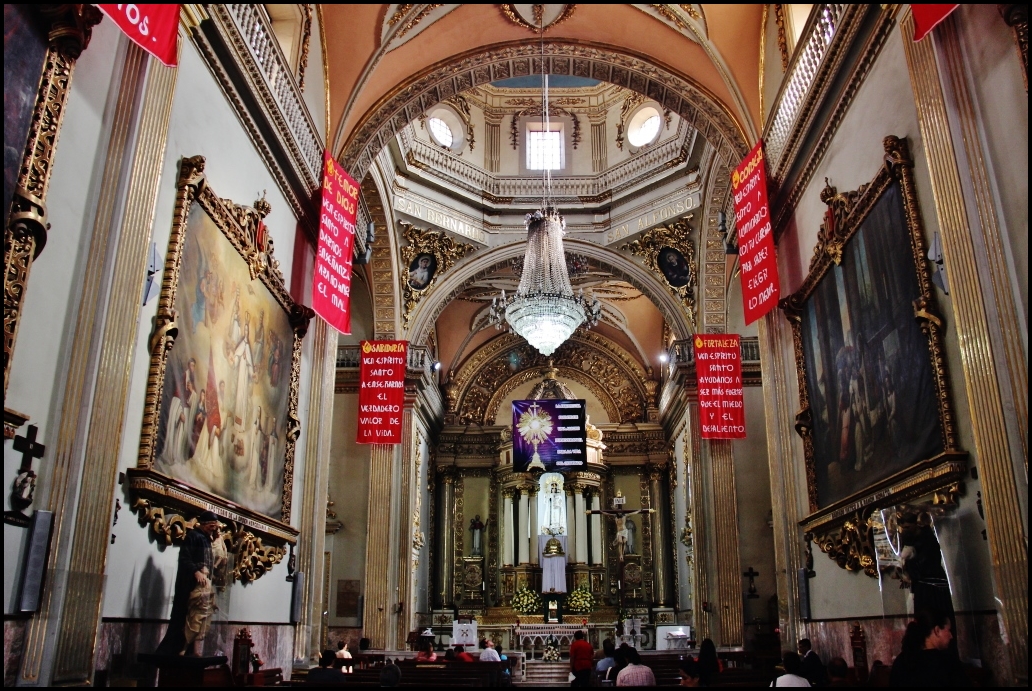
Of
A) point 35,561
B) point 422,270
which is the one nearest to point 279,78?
point 35,561

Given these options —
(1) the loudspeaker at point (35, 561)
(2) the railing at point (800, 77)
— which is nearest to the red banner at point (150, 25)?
(1) the loudspeaker at point (35, 561)

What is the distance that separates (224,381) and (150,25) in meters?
3.51

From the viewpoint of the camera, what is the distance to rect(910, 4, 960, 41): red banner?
5508 millimetres

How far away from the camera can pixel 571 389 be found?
2636 centimetres

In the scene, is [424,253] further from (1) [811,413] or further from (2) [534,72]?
(1) [811,413]

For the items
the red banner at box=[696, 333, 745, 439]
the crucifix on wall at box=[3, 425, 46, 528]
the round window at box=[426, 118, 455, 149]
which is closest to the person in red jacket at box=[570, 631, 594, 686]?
the red banner at box=[696, 333, 745, 439]

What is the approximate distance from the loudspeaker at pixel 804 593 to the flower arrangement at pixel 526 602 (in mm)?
14730

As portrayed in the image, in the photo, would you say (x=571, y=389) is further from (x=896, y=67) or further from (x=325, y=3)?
(x=896, y=67)

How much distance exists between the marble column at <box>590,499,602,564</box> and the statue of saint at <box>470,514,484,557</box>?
10.9 ft

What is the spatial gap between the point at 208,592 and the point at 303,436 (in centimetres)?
462

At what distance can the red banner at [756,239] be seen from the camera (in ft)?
30.2

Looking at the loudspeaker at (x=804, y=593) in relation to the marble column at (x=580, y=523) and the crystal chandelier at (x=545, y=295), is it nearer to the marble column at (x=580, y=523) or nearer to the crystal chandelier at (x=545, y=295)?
the crystal chandelier at (x=545, y=295)

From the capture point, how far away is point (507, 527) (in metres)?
24.7

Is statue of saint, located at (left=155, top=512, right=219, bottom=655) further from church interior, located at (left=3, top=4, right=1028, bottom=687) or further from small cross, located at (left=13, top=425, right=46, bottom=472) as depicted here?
small cross, located at (left=13, top=425, right=46, bottom=472)
